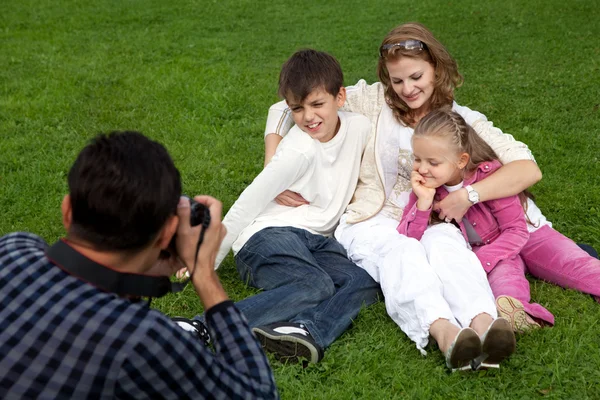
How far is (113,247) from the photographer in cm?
210

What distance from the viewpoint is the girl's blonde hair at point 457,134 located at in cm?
421

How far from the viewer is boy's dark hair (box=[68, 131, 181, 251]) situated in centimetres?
205

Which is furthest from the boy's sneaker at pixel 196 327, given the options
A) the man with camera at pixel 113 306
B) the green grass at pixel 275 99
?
the man with camera at pixel 113 306

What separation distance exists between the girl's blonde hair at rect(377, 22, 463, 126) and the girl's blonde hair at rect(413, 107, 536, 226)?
0.15m

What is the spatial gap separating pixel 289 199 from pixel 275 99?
377cm

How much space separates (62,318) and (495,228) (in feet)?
9.80

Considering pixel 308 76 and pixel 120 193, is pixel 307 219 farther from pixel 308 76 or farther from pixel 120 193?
pixel 120 193

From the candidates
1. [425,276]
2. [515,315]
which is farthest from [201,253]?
[515,315]

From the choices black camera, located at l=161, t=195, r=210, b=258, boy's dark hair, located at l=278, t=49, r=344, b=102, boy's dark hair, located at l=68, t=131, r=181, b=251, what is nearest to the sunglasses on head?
boy's dark hair, located at l=278, t=49, r=344, b=102

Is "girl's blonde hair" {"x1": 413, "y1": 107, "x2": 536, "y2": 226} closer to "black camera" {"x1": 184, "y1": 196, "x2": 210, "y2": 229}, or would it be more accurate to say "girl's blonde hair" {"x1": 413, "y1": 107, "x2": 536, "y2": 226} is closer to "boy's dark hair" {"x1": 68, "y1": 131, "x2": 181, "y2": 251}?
"black camera" {"x1": 184, "y1": 196, "x2": 210, "y2": 229}

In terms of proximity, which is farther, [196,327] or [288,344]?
[196,327]

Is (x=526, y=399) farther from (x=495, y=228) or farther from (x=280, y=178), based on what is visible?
(x=280, y=178)

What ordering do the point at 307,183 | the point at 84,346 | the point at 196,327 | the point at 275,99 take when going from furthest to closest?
the point at 275,99 < the point at 307,183 < the point at 196,327 < the point at 84,346

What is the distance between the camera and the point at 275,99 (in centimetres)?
817
